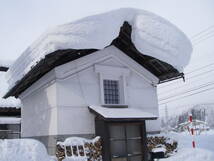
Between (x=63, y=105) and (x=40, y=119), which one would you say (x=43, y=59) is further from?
(x=40, y=119)

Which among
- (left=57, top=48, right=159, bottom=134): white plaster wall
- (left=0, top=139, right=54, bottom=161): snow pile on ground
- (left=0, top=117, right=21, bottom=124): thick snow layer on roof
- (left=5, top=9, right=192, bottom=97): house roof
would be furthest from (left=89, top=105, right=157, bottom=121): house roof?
(left=0, top=117, right=21, bottom=124): thick snow layer on roof

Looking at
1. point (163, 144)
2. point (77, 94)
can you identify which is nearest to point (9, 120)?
point (77, 94)

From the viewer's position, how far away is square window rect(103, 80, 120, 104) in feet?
39.0

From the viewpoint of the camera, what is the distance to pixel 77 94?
1080cm

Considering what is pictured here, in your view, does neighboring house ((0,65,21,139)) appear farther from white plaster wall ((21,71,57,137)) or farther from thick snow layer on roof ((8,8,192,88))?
thick snow layer on roof ((8,8,192,88))

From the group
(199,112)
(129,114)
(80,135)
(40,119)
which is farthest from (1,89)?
(199,112)

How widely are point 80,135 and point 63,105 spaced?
1397 millimetres

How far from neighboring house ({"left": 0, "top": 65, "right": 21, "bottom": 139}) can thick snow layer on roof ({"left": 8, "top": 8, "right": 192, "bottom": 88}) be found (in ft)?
18.3

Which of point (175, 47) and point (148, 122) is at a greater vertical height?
point (175, 47)

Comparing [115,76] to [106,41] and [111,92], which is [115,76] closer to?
[111,92]

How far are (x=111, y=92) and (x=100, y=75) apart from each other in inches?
41.2

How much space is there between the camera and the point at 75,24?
9000 millimetres

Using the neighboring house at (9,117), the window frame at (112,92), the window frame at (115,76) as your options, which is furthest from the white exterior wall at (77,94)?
the neighboring house at (9,117)

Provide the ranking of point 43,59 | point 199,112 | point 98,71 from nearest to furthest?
1. point 43,59
2. point 98,71
3. point 199,112
